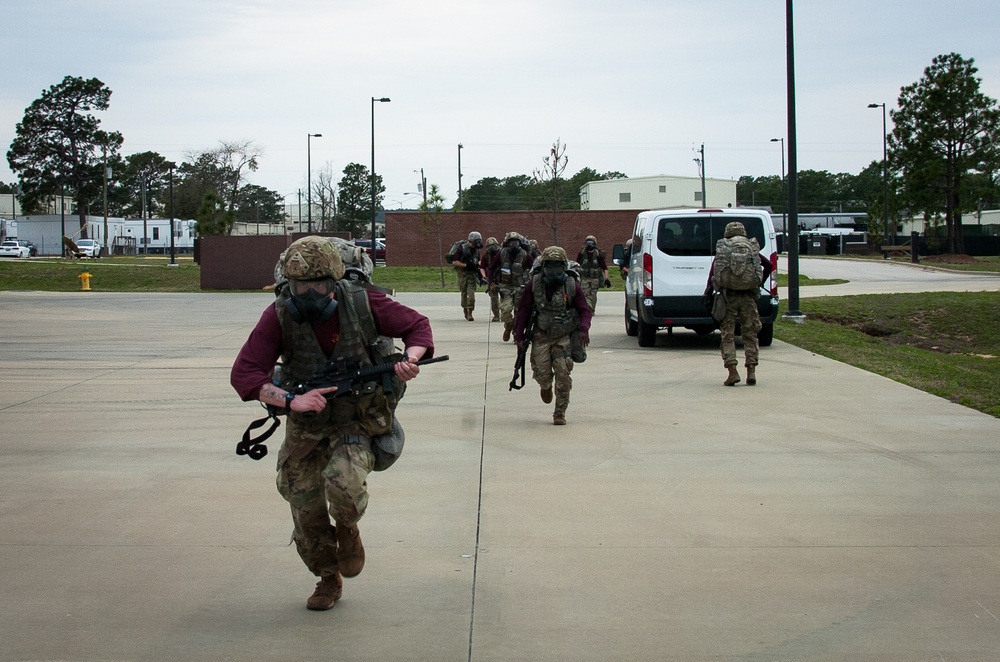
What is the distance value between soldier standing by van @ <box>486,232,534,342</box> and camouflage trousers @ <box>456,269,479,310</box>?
3.45m

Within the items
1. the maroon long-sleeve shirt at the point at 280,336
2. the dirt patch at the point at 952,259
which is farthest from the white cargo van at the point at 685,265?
the dirt patch at the point at 952,259

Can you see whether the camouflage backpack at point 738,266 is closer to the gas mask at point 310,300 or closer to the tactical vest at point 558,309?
the tactical vest at point 558,309

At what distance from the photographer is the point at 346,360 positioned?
473 cm

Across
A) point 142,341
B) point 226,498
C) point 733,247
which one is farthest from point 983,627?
point 142,341

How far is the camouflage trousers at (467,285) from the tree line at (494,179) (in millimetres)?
25035

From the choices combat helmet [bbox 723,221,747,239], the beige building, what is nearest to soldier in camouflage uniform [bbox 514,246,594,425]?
combat helmet [bbox 723,221,747,239]

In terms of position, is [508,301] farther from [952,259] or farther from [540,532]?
[952,259]

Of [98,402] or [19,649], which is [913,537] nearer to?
[19,649]

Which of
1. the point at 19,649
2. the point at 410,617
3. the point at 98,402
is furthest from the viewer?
the point at 98,402

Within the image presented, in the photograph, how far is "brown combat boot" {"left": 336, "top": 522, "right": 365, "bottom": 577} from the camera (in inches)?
187

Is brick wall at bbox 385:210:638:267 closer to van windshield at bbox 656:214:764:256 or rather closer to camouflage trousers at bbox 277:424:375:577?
van windshield at bbox 656:214:764:256

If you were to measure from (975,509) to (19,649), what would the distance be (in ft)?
17.3

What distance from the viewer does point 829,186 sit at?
14112 centimetres

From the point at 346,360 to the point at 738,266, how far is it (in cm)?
796
